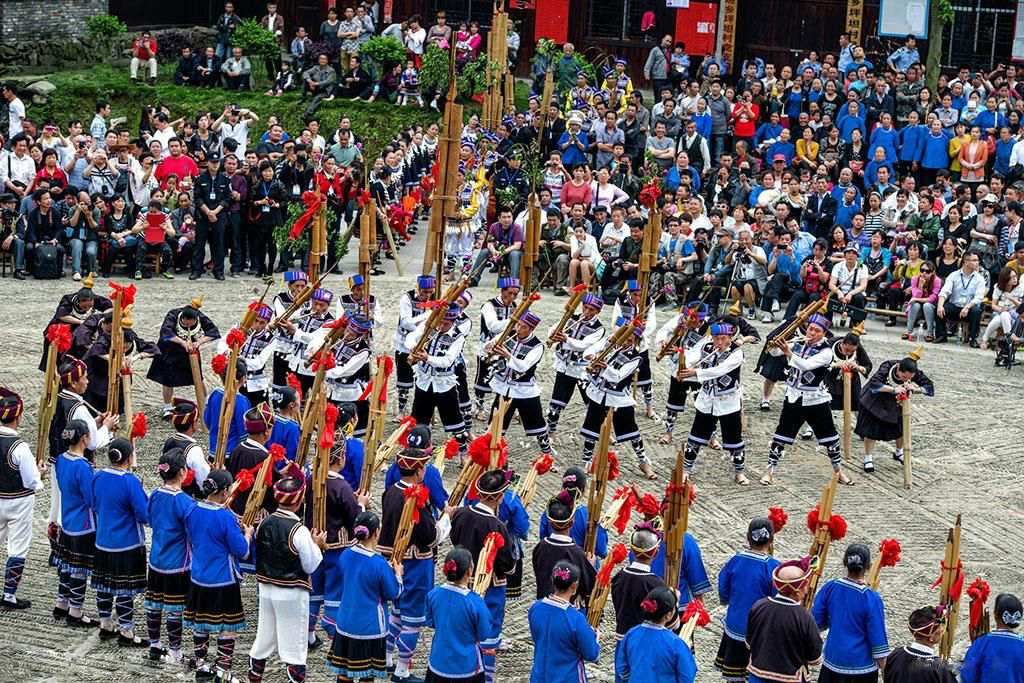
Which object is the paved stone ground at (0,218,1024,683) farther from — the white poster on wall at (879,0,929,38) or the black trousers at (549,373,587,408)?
the white poster on wall at (879,0,929,38)

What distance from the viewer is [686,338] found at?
14.9 meters

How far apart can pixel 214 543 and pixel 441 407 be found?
191 inches

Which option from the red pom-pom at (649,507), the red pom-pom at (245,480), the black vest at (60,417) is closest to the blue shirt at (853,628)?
the red pom-pom at (649,507)

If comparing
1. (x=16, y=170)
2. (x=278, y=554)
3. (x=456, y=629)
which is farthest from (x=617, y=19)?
(x=456, y=629)

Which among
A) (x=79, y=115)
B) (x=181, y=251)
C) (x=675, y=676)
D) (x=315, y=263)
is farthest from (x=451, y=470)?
(x=79, y=115)

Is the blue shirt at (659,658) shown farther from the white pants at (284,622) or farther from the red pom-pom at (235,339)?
the red pom-pom at (235,339)

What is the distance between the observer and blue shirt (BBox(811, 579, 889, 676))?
9.77m

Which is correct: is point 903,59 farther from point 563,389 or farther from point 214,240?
point 563,389

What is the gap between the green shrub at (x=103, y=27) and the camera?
102 ft

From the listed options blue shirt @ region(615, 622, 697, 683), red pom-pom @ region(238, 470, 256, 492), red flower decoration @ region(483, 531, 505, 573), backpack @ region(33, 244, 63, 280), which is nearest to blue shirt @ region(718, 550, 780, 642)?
blue shirt @ region(615, 622, 697, 683)

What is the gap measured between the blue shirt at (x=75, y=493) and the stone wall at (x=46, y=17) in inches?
834

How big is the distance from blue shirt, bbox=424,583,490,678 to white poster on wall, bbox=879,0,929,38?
68.0 feet

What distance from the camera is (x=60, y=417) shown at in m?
12.7

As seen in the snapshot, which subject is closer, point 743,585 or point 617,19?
point 743,585
